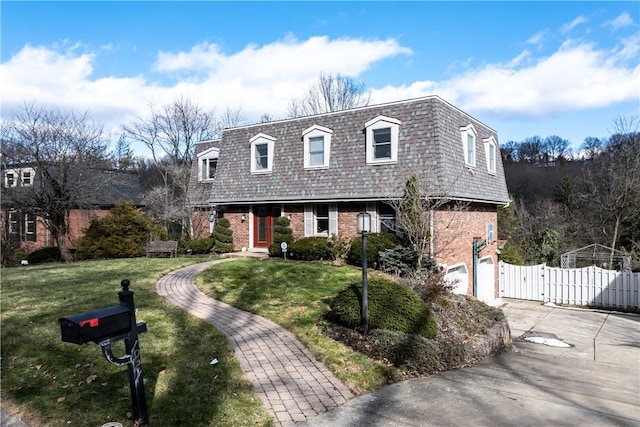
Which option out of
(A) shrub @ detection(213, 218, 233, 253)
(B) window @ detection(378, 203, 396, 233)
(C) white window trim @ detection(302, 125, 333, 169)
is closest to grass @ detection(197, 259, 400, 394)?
(B) window @ detection(378, 203, 396, 233)

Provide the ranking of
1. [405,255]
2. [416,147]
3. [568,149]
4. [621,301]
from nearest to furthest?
1. [405,255]
2. [416,147]
3. [621,301]
4. [568,149]

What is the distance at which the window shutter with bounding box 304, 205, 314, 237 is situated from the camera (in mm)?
16734

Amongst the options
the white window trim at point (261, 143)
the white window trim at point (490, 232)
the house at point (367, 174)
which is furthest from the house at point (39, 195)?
the white window trim at point (490, 232)

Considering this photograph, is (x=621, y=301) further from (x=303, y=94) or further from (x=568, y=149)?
(x=568, y=149)

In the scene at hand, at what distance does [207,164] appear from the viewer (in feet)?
73.5

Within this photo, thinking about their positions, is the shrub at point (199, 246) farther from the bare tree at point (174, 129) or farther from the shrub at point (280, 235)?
the bare tree at point (174, 129)

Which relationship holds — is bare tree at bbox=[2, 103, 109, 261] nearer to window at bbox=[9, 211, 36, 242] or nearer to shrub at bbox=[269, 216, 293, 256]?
window at bbox=[9, 211, 36, 242]

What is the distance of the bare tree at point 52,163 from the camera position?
65.4 ft

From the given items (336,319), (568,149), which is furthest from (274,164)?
(568,149)

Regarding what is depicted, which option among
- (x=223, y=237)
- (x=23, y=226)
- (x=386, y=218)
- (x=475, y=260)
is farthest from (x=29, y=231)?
(x=475, y=260)

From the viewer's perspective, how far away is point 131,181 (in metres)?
30.9

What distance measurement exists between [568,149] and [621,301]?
51896 mm

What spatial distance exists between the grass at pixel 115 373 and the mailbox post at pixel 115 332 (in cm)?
46

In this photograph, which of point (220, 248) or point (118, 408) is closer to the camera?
point (118, 408)
